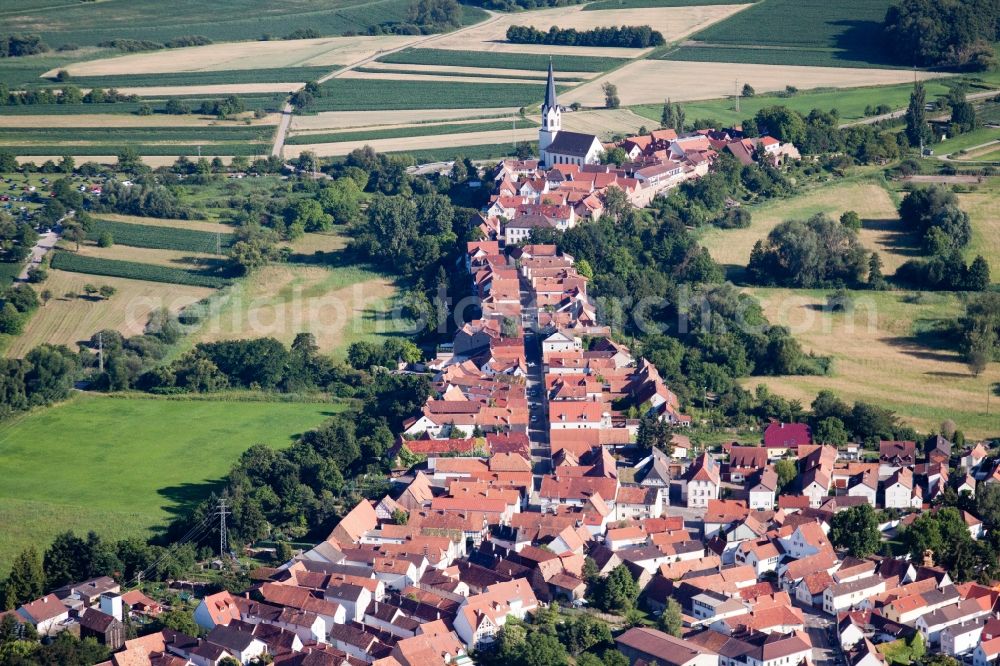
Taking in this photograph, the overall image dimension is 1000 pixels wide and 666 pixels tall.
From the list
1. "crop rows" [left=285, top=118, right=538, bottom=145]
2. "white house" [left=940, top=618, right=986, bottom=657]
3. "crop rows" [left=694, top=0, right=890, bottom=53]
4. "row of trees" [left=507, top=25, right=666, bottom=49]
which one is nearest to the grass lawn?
"white house" [left=940, top=618, right=986, bottom=657]

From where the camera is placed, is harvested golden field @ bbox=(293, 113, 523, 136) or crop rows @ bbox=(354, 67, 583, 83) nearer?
harvested golden field @ bbox=(293, 113, 523, 136)

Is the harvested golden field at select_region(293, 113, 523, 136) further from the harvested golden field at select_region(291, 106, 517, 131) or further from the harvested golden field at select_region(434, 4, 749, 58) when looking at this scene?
the harvested golden field at select_region(434, 4, 749, 58)

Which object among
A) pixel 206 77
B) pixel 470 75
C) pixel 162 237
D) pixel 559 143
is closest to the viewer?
pixel 162 237

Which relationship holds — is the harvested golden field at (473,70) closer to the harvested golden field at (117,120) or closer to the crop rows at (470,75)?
the crop rows at (470,75)

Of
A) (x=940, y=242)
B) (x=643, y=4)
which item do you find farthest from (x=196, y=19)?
(x=940, y=242)

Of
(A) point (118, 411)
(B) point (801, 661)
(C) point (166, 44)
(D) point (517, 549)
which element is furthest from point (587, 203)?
(C) point (166, 44)

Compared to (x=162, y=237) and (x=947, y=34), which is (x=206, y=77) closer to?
(x=162, y=237)
